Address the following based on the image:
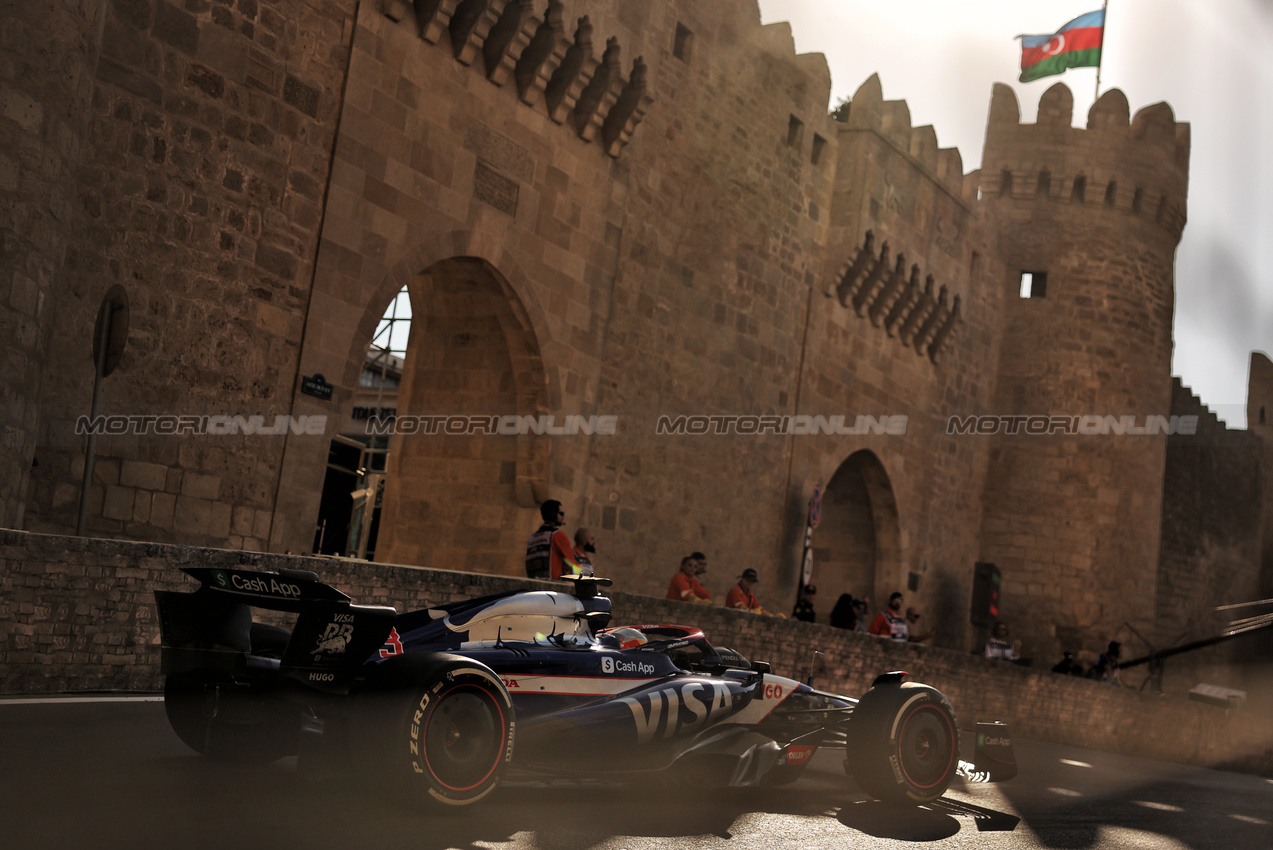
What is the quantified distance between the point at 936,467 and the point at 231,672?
63.7 ft

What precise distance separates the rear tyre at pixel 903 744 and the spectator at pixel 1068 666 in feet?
50.4

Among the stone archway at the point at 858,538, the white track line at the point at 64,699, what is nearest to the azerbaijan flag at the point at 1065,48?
the stone archway at the point at 858,538

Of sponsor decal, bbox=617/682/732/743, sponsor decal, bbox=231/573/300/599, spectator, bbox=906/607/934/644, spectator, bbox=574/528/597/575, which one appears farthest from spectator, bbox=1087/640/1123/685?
sponsor decal, bbox=231/573/300/599

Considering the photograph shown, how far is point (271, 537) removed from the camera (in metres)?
10.9

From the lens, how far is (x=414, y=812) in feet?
15.4

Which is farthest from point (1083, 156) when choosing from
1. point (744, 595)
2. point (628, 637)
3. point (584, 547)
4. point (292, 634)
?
point (292, 634)

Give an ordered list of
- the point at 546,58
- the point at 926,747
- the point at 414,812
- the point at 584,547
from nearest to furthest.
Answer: the point at 414,812 < the point at 926,747 < the point at 584,547 < the point at 546,58

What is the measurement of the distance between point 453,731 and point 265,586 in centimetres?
93

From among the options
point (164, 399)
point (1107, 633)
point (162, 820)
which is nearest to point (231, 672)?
point (162, 820)

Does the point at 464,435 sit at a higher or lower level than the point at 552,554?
higher

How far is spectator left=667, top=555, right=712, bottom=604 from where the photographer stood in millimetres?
12406

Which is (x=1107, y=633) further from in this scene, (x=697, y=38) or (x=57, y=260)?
(x=57, y=260)

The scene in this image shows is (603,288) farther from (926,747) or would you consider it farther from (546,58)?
(926,747)

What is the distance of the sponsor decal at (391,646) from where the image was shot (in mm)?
4984
